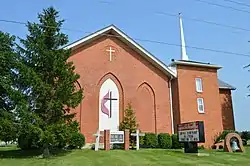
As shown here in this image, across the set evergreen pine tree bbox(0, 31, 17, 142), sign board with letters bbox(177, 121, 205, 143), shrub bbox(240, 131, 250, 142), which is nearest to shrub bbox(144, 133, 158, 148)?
sign board with letters bbox(177, 121, 205, 143)

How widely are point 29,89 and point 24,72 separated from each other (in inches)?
50.4

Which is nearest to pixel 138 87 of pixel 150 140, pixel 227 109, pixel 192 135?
pixel 150 140

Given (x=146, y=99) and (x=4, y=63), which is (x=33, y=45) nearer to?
(x=4, y=63)

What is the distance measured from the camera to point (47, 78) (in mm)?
20172

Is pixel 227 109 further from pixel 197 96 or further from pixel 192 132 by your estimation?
pixel 192 132

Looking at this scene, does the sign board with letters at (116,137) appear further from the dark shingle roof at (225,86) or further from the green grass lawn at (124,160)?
the dark shingle roof at (225,86)

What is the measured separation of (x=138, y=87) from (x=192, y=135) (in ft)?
28.9

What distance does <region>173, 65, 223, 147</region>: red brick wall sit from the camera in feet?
99.2

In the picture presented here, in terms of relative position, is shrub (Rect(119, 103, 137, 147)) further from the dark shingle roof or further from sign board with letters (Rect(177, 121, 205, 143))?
the dark shingle roof

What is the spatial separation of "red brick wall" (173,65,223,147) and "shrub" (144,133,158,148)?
13.6ft

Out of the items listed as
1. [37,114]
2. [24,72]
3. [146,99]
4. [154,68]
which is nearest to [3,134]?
[37,114]

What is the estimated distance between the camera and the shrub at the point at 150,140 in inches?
1041

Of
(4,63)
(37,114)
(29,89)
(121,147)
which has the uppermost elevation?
(4,63)

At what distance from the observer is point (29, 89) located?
19.5 meters
